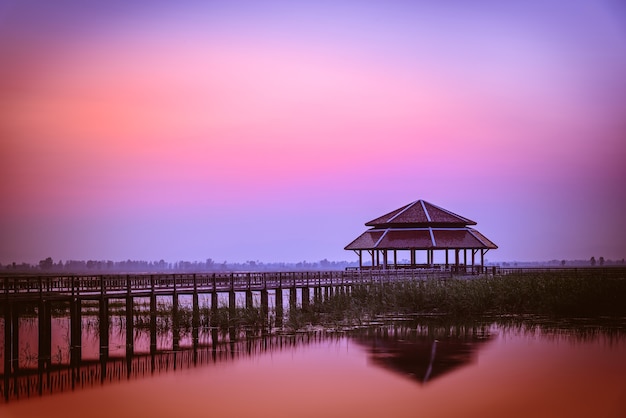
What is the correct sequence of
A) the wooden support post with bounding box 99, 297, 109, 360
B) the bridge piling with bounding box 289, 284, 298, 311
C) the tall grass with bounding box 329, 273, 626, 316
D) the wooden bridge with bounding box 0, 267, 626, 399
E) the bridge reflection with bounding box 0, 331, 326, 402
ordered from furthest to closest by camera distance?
the tall grass with bounding box 329, 273, 626, 316 → the bridge piling with bounding box 289, 284, 298, 311 → the wooden support post with bounding box 99, 297, 109, 360 → the wooden bridge with bounding box 0, 267, 626, 399 → the bridge reflection with bounding box 0, 331, 326, 402

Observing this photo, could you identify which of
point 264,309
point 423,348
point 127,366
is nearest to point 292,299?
point 264,309

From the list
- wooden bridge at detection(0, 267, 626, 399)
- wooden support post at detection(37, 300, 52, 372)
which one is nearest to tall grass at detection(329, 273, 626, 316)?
wooden bridge at detection(0, 267, 626, 399)

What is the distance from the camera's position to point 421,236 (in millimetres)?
62312

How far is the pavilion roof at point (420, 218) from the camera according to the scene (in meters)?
63.4

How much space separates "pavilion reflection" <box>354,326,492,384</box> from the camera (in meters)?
30.5

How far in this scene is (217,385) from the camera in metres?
27.9

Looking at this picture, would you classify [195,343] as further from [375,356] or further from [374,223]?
[374,223]

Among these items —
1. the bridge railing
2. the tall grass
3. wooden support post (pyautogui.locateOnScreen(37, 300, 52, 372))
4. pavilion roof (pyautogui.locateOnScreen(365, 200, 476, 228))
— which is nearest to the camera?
wooden support post (pyautogui.locateOnScreen(37, 300, 52, 372))

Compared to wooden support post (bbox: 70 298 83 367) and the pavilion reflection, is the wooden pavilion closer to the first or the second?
the pavilion reflection

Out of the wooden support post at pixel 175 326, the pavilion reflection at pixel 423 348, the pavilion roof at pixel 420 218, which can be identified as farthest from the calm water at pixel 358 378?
the pavilion roof at pixel 420 218

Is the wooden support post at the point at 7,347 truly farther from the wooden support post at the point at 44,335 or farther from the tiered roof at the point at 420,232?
the tiered roof at the point at 420,232

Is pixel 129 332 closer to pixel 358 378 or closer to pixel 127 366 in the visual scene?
pixel 127 366

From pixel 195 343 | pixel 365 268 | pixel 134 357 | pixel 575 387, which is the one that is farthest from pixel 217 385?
pixel 365 268

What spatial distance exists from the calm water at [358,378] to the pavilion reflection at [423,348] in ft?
0.21
